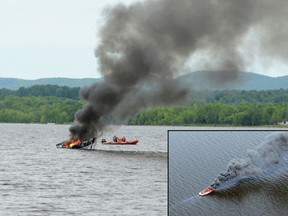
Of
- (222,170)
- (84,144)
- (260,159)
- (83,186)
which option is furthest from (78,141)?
(260,159)

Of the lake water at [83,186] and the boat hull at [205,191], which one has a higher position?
the boat hull at [205,191]

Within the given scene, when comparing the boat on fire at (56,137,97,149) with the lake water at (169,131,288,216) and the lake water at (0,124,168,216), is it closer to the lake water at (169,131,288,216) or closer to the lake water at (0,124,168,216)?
the lake water at (0,124,168,216)

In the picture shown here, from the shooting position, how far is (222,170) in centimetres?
607

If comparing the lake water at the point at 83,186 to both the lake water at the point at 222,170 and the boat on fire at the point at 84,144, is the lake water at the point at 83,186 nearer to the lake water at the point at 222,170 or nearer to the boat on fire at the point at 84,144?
the boat on fire at the point at 84,144

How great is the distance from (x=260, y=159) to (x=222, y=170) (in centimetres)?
41

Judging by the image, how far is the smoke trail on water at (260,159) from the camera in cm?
588

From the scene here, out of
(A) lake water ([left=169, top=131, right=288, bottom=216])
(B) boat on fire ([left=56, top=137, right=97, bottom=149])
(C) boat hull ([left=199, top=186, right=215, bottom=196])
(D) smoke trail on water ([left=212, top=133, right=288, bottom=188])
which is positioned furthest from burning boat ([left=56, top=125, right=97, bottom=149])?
(D) smoke trail on water ([left=212, top=133, right=288, bottom=188])

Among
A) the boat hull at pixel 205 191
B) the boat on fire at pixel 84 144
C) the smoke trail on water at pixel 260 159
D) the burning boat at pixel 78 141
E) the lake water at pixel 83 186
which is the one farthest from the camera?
the boat on fire at pixel 84 144

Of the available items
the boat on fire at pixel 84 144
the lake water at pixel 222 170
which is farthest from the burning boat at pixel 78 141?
the lake water at pixel 222 170

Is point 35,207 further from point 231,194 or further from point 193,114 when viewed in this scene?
point 193,114

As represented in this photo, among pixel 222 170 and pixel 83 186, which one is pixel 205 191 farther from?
pixel 83 186

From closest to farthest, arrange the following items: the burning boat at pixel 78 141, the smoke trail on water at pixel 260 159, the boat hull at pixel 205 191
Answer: the smoke trail on water at pixel 260 159 < the boat hull at pixel 205 191 < the burning boat at pixel 78 141

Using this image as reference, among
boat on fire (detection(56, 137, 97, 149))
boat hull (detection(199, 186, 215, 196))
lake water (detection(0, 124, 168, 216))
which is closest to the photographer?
boat hull (detection(199, 186, 215, 196))

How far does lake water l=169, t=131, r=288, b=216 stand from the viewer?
589 cm
